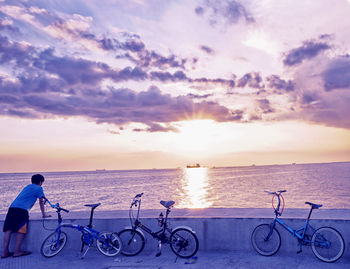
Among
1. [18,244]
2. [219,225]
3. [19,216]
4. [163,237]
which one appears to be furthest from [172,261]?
[19,216]

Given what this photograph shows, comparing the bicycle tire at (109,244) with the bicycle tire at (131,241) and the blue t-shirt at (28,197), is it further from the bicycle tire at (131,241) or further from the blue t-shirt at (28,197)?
the blue t-shirt at (28,197)

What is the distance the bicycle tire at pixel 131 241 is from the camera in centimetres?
747

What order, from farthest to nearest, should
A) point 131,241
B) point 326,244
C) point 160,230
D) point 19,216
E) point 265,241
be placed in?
point 19,216 < point 131,241 < point 160,230 < point 265,241 < point 326,244

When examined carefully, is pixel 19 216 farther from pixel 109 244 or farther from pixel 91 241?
pixel 109 244

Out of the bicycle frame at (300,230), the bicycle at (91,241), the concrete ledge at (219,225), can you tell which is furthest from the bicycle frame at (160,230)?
the bicycle frame at (300,230)

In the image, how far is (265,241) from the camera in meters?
7.08

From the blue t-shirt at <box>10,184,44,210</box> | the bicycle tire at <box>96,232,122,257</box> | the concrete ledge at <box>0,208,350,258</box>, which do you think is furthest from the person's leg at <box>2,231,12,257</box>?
the bicycle tire at <box>96,232,122,257</box>

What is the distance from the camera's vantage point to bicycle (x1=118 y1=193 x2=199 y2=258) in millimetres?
7133

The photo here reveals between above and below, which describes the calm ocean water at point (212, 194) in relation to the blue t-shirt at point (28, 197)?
below

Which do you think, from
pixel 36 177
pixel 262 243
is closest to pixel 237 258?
pixel 262 243

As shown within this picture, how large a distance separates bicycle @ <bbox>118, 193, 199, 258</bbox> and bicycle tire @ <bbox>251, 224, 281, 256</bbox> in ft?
4.54

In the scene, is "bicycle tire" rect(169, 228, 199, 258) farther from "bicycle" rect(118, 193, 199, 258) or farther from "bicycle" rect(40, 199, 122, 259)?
"bicycle" rect(40, 199, 122, 259)

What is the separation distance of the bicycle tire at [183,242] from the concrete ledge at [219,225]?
377mm

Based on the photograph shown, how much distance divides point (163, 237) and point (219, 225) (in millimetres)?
1390
